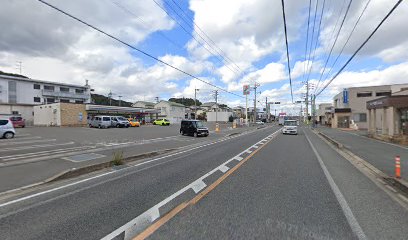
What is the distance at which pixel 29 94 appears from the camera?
5944cm

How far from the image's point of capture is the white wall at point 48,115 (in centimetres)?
4105

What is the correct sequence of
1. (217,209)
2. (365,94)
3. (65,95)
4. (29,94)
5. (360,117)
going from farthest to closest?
(65,95) < (29,94) < (365,94) < (360,117) < (217,209)

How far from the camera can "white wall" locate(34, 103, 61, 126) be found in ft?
135

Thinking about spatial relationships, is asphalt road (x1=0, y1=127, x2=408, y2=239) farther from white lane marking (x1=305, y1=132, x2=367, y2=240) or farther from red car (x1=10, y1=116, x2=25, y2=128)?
red car (x1=10, y1=116, x2=25, y2=128)

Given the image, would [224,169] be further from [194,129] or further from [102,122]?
[102,122]

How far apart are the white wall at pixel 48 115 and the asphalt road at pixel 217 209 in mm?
39356

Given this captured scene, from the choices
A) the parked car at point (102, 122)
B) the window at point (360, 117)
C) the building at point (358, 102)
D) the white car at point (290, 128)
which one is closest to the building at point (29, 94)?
the parked car at point (102, 122)

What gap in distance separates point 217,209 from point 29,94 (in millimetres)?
69356

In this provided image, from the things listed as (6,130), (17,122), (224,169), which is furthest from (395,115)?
(17,122)

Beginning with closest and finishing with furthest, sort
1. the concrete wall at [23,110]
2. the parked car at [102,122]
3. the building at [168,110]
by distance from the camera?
the parked car at [102,122], the concrete wall at [23,110], the building at [168,110]

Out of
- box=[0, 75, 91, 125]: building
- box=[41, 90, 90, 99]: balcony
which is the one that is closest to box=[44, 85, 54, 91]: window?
box=[0, 75, 91, 125]: building

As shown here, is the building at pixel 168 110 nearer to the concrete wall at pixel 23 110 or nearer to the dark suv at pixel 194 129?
the concrete wall at pixel 23 110

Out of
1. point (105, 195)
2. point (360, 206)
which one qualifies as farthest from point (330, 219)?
point (105, 195)

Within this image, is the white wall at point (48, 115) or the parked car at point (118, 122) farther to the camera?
the white wall at point (48, 115)
